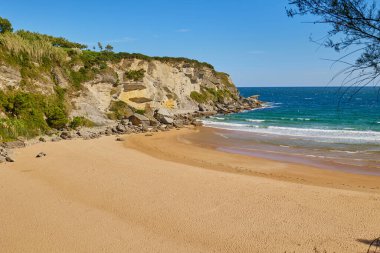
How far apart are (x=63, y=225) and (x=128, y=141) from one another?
18.3 m

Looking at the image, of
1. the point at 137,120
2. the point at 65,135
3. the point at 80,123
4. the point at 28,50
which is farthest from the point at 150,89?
the point at 65,135

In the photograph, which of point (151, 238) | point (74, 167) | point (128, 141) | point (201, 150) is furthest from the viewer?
point (128, 141)

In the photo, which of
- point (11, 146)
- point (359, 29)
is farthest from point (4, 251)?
point (11, 146)

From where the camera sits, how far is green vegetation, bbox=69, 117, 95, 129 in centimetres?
3109

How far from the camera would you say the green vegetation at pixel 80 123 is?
31094mm

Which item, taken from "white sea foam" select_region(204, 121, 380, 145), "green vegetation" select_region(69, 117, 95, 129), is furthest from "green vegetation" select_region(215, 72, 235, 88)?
"green vegetation" select_region(69, 117, 95, 129)

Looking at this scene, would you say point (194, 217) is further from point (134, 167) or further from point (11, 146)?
point (11, 146)

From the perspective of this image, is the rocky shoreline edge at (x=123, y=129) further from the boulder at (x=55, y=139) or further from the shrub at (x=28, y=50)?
the shrub at (x=28, y=50)

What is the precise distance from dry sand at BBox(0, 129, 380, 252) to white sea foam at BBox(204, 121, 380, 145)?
13727 mm

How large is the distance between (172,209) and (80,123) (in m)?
22.5

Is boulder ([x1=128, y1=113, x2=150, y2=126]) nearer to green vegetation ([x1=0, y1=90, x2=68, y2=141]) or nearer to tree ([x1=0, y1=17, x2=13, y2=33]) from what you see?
green vegetation ([x1=0, y1=90, x2=68, y2=141])

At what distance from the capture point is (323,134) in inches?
1423

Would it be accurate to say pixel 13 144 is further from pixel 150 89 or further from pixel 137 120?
pixel 150 89

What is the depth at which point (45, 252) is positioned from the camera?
944 centimetres
